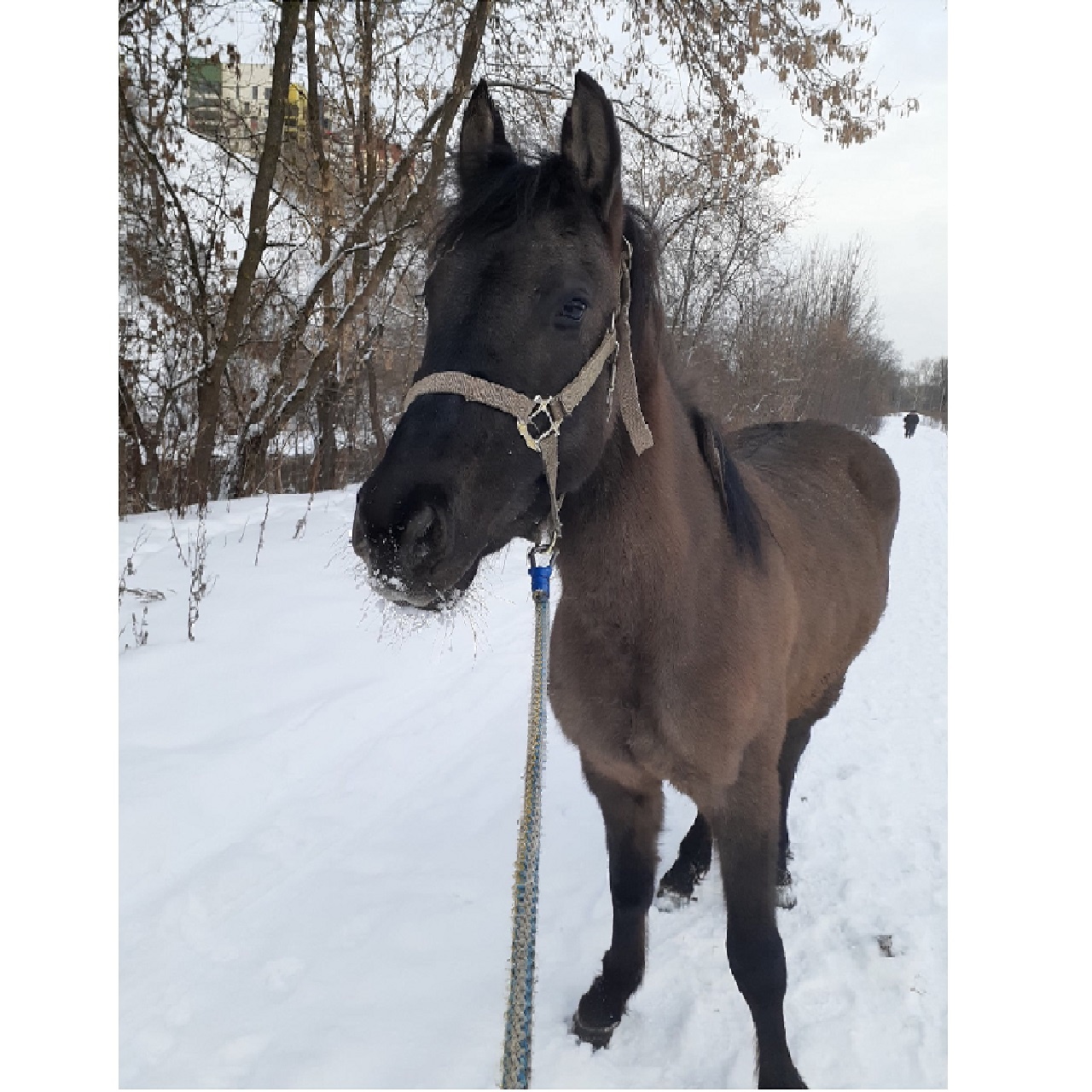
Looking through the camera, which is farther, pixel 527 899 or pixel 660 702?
pixel 660 702

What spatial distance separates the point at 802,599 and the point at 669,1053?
4.81 ft

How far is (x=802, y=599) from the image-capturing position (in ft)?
7.91

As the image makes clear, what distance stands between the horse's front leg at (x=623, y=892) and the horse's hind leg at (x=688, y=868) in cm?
59

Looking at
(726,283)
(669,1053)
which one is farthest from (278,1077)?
(726,283)

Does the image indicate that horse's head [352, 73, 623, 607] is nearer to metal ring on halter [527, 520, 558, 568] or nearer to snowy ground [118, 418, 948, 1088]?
metal ring on halter [527, 520, 558, 568]

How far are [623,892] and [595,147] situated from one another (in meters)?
Result: 2.14

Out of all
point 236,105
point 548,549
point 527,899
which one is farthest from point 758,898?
point 236,105

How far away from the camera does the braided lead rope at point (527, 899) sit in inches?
51.0

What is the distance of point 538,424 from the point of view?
1.47m

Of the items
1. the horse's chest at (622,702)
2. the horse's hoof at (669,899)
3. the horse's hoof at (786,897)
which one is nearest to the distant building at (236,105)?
the horse's chest at (622,702)

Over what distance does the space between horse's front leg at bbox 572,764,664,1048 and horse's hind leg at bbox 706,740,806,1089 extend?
33 centimetres

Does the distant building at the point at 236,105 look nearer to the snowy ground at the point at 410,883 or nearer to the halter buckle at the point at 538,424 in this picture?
the snowy ground at the point at 410,883

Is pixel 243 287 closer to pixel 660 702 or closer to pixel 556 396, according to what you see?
pixel 556 396

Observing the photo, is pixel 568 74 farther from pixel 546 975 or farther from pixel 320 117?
pixel 546 975
